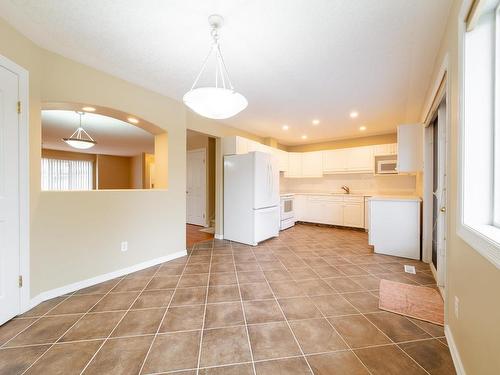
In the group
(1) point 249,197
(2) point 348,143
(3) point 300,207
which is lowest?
(3) point 300,207

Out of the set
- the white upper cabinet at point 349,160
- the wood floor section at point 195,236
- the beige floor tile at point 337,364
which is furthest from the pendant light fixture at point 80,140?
the white upper cabinet at point 349,160

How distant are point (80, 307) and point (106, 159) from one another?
8581 millimetres

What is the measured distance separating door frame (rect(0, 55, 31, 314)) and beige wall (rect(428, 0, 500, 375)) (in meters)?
3.20

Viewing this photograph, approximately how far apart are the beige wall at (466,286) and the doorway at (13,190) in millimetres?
3159

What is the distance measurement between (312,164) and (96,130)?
18.6 feet

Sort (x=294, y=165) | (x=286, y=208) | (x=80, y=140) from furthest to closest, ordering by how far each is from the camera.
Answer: (x=294, y=165) < (x=286, y=208) < (x=80, y=140)

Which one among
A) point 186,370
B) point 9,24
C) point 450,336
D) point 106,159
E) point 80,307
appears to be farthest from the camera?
point 106,159

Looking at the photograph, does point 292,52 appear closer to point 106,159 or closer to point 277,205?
point 277,205

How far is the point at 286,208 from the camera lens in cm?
543

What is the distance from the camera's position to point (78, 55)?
221 centimetres

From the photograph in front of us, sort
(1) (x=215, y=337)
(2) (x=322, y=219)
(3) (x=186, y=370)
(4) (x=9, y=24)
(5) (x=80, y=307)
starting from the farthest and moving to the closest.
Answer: (2) (x=322, y=219), (5) (x=80, y=307), (4) (x=9, y=24), (1) (x=215, y=337), (3) (x=186, y=370)

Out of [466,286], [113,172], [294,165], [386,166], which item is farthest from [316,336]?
[113,172]

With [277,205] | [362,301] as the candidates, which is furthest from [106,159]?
[362,301]

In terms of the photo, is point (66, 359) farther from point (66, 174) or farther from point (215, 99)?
point (66, 174)
